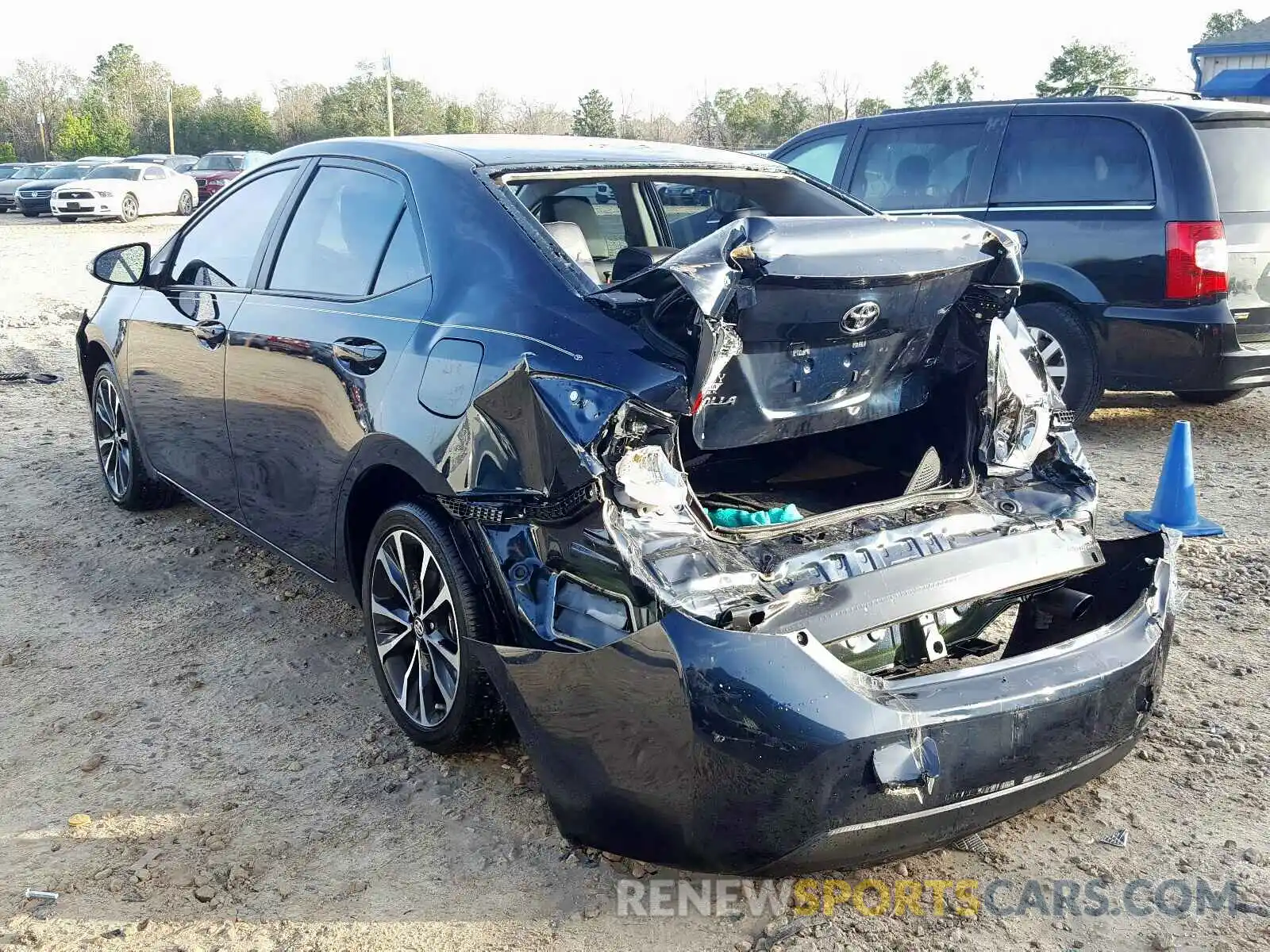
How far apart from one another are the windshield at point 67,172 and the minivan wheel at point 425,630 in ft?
100

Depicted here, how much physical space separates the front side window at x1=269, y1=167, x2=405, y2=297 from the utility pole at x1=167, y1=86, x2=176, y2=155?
53.9m

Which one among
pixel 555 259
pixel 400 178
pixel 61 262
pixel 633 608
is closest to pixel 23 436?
pixel 400 178

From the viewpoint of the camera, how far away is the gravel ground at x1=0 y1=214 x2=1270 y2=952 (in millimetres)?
2611

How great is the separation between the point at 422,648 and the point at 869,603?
134cm

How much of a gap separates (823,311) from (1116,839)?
1.52 metres

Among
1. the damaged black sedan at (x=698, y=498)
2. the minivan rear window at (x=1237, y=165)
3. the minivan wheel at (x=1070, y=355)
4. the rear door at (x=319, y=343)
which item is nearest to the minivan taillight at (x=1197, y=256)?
the minivan rear window at (x=1237, y=165)

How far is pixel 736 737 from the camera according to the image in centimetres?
234

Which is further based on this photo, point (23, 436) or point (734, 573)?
point (23, 436)

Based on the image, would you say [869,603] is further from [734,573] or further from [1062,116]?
[1062,116]

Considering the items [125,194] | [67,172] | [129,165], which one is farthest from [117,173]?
[67,172]

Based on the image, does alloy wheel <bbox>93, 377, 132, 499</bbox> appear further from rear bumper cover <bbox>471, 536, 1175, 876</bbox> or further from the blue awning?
the blue awning

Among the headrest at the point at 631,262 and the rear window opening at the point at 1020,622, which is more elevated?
the headrest at the point at 631,262

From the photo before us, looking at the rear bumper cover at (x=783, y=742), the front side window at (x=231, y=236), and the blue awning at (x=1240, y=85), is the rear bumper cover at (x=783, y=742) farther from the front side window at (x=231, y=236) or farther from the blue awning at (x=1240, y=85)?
the blue awning at (x=1240, y=85)

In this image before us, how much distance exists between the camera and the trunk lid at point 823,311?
2.67 metres
